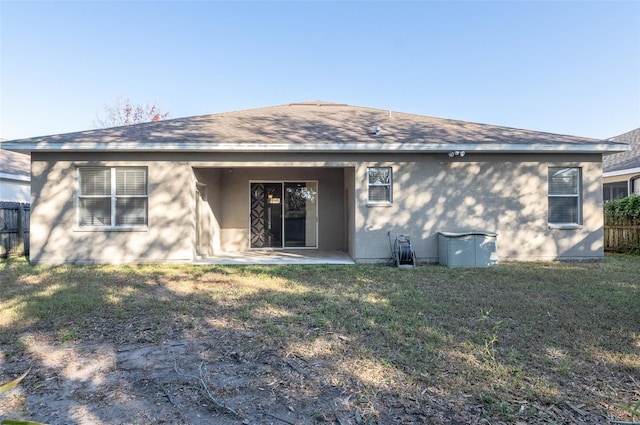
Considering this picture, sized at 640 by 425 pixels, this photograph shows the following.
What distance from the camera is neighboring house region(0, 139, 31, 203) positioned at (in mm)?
15188

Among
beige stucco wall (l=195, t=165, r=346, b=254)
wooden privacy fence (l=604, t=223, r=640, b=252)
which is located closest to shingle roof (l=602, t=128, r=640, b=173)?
wooden privacy fence (l=604, t=223, r=640, b=252)

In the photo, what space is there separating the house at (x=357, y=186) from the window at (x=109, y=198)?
25mm

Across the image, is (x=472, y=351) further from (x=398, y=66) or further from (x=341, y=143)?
(x=398, y=66)

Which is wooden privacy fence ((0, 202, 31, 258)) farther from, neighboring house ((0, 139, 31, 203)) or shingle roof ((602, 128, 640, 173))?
shingle roof ((602, 128, 640, 173))

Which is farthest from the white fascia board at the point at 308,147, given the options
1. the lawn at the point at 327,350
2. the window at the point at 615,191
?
the window at the point at 615,191

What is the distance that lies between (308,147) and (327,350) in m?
5.70

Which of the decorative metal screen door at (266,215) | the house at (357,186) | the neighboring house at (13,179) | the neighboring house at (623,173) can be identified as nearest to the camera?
the house at (357,186)

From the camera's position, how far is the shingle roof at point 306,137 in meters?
8.38

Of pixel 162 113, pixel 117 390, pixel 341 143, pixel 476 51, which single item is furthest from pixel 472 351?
pixel 162 113

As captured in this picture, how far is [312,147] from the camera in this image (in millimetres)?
8484

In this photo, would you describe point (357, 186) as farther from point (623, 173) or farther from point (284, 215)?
point (623, 173)

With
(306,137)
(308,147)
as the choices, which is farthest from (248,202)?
(308,147)

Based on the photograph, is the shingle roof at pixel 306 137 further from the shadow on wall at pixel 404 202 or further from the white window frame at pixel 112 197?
the white window frame at pixel 112 197

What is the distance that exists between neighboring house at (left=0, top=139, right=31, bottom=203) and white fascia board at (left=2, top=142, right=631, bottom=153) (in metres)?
9.20
